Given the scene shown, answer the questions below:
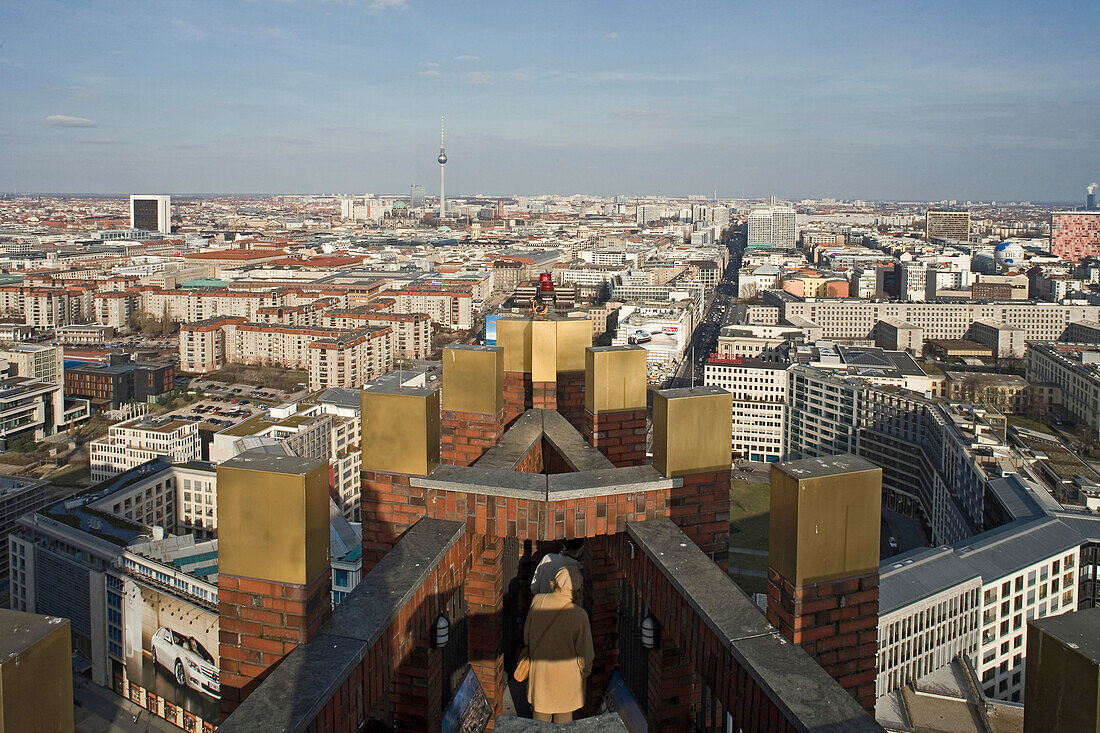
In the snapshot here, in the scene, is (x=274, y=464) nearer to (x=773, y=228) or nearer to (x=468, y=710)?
(x=468, y=710)

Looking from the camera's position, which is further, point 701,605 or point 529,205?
point 529,205

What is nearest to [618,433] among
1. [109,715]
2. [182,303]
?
[109,715]

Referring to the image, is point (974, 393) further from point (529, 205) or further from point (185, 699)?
point (529, 205)

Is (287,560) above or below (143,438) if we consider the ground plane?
above

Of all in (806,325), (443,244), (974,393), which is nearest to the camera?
(974,393)

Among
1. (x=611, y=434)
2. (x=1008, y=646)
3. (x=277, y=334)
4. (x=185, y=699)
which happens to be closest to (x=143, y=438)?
(x=185, y=699)
